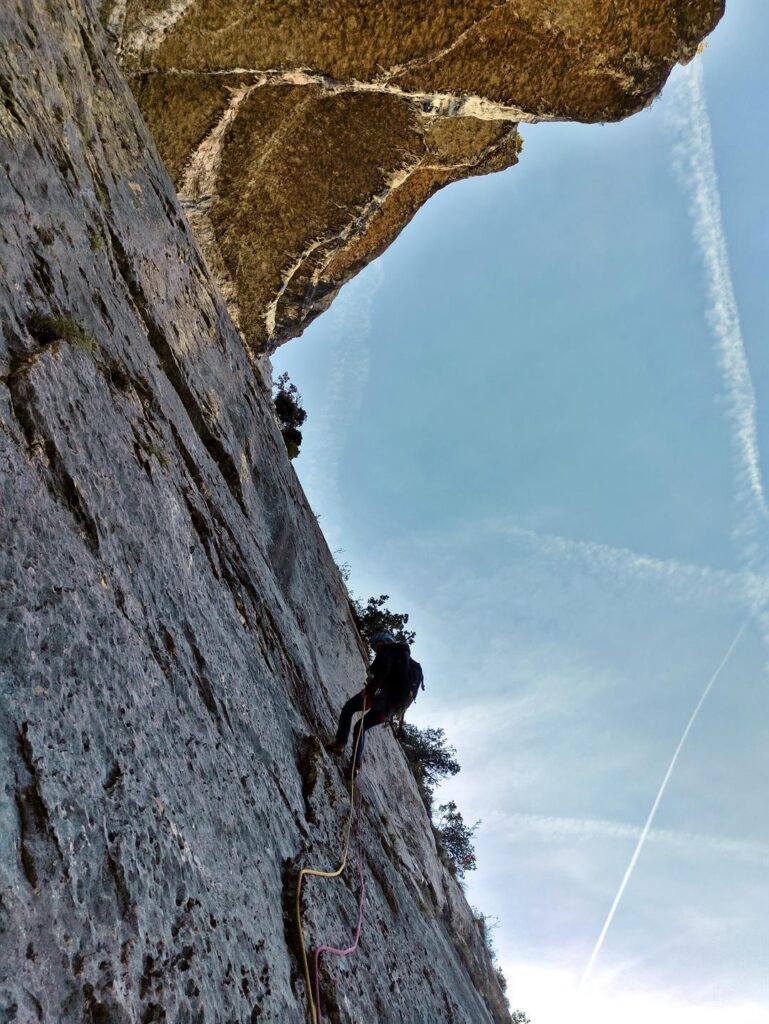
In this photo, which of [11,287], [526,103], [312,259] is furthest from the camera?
[312,259]

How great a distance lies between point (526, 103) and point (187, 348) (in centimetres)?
899

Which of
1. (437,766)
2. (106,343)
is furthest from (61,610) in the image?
(437,766)

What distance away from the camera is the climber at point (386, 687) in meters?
8.83

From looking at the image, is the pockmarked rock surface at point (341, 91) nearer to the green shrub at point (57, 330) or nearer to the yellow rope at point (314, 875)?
the green shrub at point (57, 330)

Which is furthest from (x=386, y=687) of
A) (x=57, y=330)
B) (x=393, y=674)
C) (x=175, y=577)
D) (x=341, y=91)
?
(x=341, y=91)

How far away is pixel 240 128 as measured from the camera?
1438 centimetres

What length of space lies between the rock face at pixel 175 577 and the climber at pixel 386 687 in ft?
1.63

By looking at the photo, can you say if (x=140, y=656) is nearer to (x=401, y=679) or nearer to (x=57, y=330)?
(x=57, y=330)

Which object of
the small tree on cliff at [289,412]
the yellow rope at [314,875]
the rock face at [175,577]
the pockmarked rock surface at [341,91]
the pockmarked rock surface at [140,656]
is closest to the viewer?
the pockmarked rock surface at [140,656]

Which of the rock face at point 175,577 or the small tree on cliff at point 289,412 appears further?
the small tree on cliff at point 289,412

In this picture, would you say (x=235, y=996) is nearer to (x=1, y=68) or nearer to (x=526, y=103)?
(x=1, y=68)

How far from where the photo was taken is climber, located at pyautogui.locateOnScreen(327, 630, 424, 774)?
8828 millimetres

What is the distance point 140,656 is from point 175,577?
1.17 metres

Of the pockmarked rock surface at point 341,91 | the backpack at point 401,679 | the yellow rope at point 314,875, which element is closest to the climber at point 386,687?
the backpack at point 401,679
